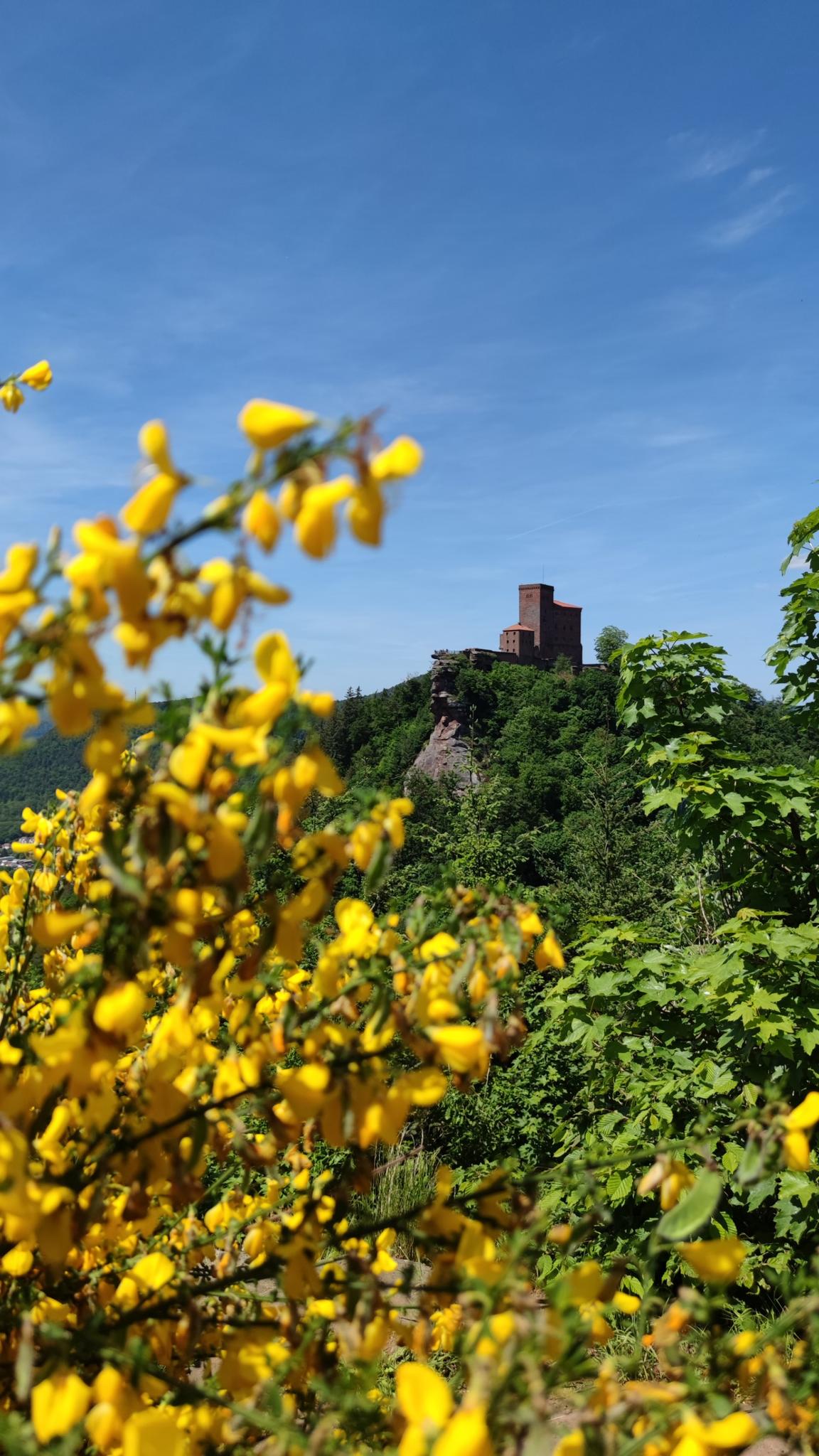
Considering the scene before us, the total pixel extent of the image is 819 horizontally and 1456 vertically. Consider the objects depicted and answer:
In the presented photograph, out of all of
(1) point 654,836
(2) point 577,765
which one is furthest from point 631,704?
(2) point 577,765

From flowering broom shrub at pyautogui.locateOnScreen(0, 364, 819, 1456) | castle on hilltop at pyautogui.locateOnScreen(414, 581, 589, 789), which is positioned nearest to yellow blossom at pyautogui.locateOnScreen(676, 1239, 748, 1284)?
flowering broom shrub at pyautogui.locateOnScreen(0, 364, 819, 1456)

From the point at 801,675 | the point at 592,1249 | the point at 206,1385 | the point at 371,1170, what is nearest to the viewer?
the point at 206,1385

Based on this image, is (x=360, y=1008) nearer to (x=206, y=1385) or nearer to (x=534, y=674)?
(x=206, y=1385)

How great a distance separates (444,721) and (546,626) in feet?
89.0

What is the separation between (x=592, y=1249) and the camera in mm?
4031

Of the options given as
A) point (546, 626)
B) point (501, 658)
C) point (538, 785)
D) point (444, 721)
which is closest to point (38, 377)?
point (538, 785)

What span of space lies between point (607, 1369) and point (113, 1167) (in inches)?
24.5

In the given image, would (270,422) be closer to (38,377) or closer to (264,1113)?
(264,1113)

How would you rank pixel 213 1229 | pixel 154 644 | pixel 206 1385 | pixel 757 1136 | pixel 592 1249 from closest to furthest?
pixel 154 644
pixel 757 1136
pixel 206 1385
pixel 213 1229
pixel 592 1249

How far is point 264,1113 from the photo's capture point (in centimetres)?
115

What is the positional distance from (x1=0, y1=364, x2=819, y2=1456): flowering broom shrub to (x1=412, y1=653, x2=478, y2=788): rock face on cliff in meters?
48.1

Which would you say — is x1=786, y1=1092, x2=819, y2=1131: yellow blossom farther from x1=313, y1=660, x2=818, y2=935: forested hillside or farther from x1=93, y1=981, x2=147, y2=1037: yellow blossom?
x1=93, y1=981, x2=147, y2=1037: yellow blossom

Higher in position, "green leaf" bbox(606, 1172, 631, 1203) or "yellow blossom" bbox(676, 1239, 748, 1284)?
"yellow blossom" bbox(676, 1239, 748, 1284)

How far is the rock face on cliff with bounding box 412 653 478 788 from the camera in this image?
50.5 meters
